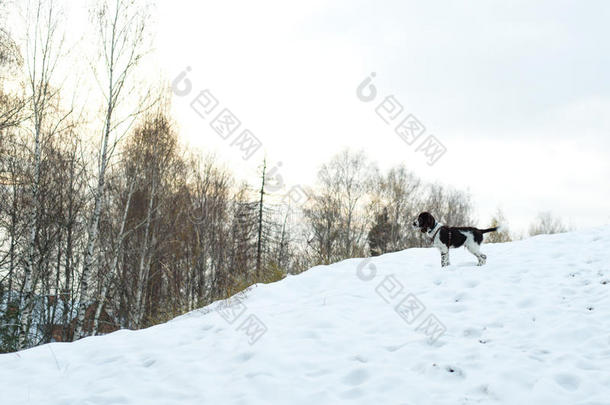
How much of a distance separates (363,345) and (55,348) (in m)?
4.09

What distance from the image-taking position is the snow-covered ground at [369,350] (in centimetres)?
375

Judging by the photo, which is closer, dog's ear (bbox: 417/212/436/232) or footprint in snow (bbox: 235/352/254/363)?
footprint in snow (bbox: 235/352/254/363)

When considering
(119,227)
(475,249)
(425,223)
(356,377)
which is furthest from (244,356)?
(119,227)

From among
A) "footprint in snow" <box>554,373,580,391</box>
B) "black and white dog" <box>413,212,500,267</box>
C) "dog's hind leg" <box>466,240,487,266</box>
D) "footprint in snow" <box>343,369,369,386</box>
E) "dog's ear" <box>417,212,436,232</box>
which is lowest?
"footprint in snow" <box>554,373,580,391</box>

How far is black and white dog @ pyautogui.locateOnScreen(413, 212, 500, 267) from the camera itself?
749cm

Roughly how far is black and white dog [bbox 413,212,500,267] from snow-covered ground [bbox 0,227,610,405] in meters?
0.57

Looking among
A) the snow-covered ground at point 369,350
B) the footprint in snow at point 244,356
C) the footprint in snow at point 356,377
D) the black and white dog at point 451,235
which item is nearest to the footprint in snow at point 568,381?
the snow-covered ground at point 369,350

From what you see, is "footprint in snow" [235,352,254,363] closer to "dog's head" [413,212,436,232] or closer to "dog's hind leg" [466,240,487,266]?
"dog's head" [413,212,436,232]

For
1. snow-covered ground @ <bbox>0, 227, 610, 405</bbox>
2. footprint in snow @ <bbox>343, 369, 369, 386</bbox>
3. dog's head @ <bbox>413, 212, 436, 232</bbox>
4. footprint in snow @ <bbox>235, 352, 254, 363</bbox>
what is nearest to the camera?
snow-covered ground @ <bbox>0, 227, 610, 405</bbox>

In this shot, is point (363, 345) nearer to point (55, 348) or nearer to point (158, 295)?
point (55, 348)

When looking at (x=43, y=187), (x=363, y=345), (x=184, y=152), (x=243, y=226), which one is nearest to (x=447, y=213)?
(x=243, y=226)

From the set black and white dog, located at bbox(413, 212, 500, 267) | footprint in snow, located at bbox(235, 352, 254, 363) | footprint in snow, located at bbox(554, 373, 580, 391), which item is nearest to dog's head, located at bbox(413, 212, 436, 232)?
black and white dog, located at bbox(413, 212, 500, 267)

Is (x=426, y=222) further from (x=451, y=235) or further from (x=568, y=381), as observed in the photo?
(x=568, y=381)

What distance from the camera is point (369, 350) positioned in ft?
15.1
